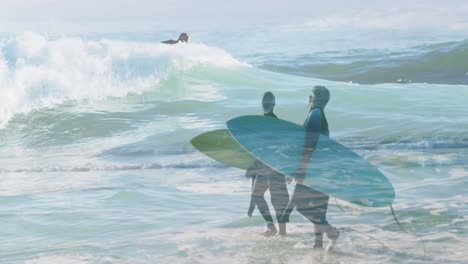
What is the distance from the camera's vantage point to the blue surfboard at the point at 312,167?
525 centimetres

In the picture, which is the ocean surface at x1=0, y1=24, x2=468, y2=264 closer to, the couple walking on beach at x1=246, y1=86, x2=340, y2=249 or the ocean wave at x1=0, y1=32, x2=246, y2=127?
the ocean wave at x1=0, y1=32, x2=246, y2=127

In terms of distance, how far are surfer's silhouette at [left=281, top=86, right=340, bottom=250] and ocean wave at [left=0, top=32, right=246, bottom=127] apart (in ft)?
32.3

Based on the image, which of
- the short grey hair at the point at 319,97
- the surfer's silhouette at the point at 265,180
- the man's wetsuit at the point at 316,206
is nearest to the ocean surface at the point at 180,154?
the man's wetsuit at the point at 316,206

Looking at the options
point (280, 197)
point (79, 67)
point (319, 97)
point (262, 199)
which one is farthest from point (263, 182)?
point (79, 67)

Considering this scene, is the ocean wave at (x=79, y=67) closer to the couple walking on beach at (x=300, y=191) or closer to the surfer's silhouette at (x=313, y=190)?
the couple walking on beach at (x=300, y=191)

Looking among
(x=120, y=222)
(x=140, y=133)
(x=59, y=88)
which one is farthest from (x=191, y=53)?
(x=120, y=222)

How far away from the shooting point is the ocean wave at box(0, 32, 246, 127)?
1576cm

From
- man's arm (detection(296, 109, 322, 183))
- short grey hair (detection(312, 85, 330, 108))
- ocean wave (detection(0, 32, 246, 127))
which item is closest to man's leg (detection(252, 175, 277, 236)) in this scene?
man's arm (detection(296, 109, 322, 183))

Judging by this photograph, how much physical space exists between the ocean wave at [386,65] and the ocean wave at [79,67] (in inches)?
201

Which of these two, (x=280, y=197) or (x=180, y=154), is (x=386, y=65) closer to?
(x=180, y=154)

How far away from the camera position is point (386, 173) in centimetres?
830

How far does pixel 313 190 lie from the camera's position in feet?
17.4

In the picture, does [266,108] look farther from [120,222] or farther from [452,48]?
[452,48]

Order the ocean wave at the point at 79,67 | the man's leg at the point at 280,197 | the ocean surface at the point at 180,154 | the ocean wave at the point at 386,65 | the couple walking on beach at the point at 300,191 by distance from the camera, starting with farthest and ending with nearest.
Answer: the ocean wave at the point at 386,65
the ocean wave at the point at 79,67
the ocean surface at the point at 180,154
the man's leg at the point at 280,197
the couple walking on beach at the point at 300,191
